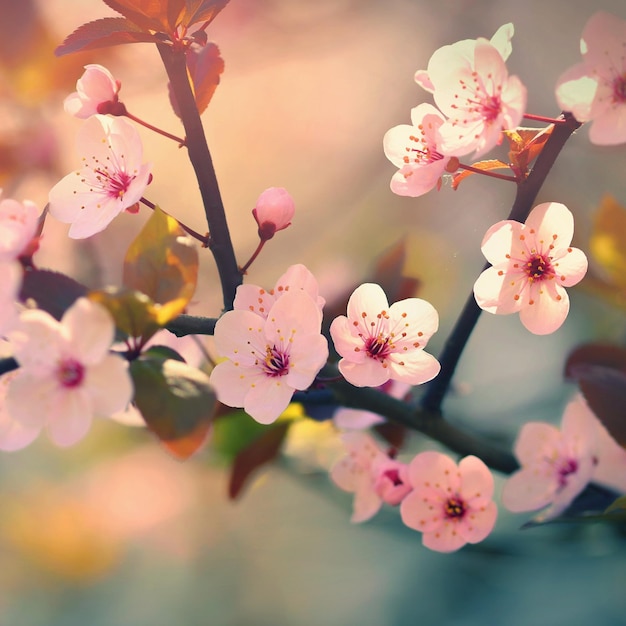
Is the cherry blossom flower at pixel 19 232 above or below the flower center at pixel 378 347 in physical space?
above

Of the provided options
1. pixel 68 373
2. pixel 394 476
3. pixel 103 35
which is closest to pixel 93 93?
pixel 103 35

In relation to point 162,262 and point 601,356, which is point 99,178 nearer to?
point 162,262

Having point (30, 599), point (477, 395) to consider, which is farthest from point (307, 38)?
point (30, 599)

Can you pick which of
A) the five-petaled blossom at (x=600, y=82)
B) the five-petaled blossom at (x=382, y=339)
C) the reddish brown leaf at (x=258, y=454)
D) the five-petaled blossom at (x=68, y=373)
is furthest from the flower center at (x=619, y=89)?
the reddish brown leaf at (x=258, y=454)

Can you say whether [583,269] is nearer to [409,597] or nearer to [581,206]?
[581,206]

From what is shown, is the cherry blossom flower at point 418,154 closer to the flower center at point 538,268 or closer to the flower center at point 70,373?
the flower center at point 538,268
